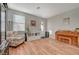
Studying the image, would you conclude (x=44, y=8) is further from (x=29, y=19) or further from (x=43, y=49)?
(x=43, y=49)

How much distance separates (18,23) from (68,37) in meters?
0.88

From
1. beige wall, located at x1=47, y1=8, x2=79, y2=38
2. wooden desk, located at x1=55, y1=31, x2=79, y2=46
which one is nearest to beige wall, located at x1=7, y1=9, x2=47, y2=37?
beige wall, located at x1=47, y1=8, x2=79, y2=38

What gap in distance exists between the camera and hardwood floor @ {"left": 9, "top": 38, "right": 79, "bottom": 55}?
159 centimetres

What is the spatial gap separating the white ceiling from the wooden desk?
1.20 feet

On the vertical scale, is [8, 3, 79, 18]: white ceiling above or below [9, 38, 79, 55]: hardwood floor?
above

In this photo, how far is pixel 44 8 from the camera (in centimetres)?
167

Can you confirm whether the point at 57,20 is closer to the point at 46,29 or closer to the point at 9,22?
the point at 46,29

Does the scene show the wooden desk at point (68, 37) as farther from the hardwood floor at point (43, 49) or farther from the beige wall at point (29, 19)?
the beige wall at point (29, 19)

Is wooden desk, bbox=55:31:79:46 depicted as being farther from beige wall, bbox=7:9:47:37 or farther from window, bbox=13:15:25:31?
window, bbox=13:15:25:31

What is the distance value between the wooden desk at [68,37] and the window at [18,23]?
0.61m

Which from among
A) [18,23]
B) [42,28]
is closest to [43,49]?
[42,28]

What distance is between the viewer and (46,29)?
5.62ft
